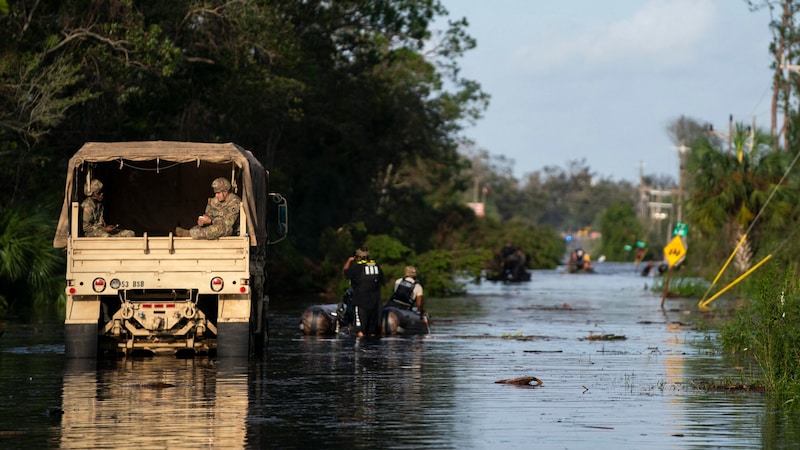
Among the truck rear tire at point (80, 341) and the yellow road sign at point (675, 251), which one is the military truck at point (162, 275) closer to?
the truck rear tire at point (80, 341)

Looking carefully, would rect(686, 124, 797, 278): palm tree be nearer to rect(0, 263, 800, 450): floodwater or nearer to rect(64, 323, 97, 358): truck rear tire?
rect(0, 263, 800, 450): floodwater

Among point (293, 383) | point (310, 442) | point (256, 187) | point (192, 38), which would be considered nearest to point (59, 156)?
point (192, 38)

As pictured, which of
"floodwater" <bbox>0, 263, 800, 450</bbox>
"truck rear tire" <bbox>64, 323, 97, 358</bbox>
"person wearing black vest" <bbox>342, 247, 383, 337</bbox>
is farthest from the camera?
"person wearing black vest" <bbox>342, 247, 383, 337</bbox>

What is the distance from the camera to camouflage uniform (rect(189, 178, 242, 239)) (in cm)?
2117

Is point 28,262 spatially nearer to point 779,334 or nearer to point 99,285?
point 99,285

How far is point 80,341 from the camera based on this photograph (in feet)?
69.8

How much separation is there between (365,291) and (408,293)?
6.10ft

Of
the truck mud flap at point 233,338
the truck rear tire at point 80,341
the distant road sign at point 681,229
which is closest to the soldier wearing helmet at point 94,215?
the truck rear tire at point 80,341

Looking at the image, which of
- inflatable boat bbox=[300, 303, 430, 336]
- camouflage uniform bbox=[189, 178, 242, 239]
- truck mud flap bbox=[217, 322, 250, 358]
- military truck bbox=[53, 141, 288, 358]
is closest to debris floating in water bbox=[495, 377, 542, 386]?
military truck bbox=[53, 141, 288, 358]

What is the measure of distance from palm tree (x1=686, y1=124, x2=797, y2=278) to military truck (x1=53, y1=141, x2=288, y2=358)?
27679 mm

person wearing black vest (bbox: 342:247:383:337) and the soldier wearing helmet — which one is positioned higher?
the soldier wearing helmet

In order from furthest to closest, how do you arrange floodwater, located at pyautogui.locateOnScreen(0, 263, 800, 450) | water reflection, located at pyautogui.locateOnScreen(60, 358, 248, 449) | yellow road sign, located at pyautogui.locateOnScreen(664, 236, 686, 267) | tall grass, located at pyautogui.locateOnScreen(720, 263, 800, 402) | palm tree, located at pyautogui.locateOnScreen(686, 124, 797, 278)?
palm tree, located at pyautogui.locateOnScreen(686, 124, 797, 278)
yellow road sign, located at pyautogui.locateOnScreen(664, 236, 686, 267)
tall grass, located at pyautogui.locateOnScreen(720, 263, 800, 402)
floodwater, located at pyautogui.locateOnScreen(0, 263, 800, 450)
water reflection, located at pyautogui.locateOnScreen(60, 358, 248, 449)

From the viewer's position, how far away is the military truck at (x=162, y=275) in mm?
20859

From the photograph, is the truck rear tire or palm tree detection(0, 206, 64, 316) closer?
the truck rear tire
